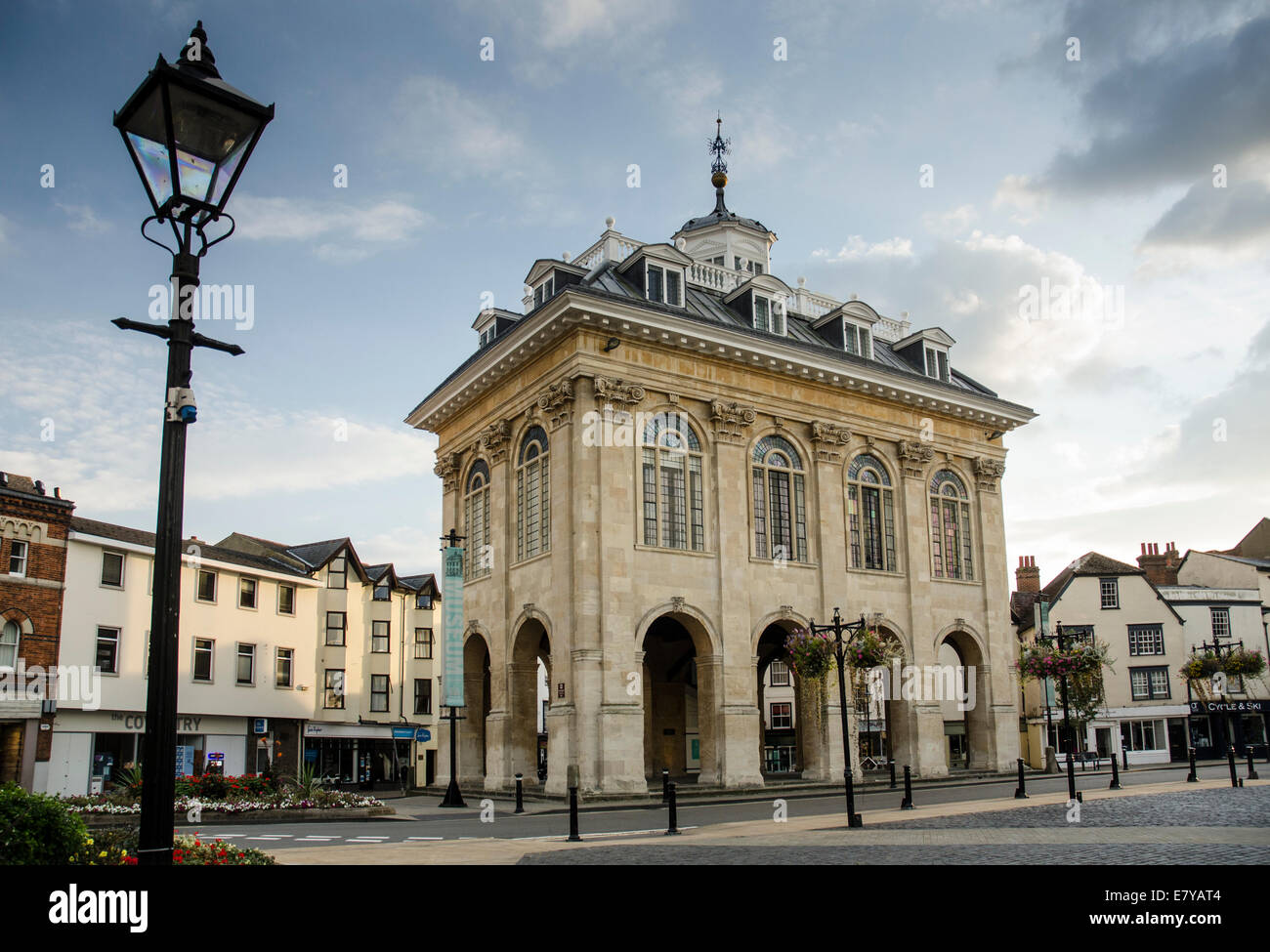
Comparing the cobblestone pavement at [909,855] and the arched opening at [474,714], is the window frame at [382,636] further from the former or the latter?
the cobblestone pavement at [909,855]

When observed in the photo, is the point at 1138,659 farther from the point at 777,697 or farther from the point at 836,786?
the point at 836,786

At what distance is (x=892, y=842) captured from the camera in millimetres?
15523

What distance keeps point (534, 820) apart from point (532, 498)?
1263 centimetres

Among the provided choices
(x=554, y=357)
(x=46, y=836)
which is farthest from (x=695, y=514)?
(x=46, y=836)

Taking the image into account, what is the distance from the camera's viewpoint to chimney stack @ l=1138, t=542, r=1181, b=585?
226 ft

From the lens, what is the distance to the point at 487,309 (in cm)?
4031

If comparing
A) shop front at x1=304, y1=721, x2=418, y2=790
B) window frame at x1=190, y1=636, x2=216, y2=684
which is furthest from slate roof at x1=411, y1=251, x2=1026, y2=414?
shop front at x1=304, y1=721, x2=418, y2=790

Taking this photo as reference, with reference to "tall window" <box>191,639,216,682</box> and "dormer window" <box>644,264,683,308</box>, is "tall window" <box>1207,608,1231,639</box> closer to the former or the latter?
"dormer window" <box>644,264,683,308</box>

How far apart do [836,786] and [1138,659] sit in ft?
118

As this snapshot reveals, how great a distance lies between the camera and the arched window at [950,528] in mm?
40781

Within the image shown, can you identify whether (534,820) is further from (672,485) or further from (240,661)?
(240,661)

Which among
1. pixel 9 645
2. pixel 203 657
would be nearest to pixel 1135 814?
pixel 9 645

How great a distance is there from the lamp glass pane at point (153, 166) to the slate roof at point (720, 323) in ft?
80.7
